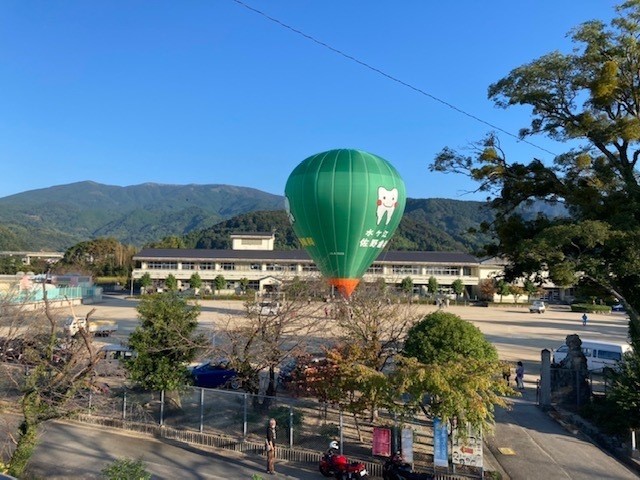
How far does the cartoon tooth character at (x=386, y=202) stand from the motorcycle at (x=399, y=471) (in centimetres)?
1462

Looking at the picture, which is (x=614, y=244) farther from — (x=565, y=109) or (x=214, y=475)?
(x=214, y=475)

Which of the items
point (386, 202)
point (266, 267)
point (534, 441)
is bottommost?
point (534, 441)

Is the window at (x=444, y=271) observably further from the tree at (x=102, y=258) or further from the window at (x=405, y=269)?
the tree at (x=102, y=258)

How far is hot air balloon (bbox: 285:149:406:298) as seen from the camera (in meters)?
23.3

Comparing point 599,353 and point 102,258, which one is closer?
point 599,353

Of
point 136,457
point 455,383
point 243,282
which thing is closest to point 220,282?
point 243,282

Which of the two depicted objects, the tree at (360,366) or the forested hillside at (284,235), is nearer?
the tree at (360,366)

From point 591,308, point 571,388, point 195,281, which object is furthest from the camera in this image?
point 195,281

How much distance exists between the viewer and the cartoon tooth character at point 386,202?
24031 millimetres

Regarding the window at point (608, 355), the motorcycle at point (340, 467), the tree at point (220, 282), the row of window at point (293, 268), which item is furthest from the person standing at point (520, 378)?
the tree at point (220, 282)

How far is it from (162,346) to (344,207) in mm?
11690

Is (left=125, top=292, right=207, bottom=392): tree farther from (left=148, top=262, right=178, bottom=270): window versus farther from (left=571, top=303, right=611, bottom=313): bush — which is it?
(left=148, top=262, right=178, bottom=270): window

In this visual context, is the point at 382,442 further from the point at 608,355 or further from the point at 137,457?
the point at 608,355

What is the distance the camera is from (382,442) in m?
11.4
